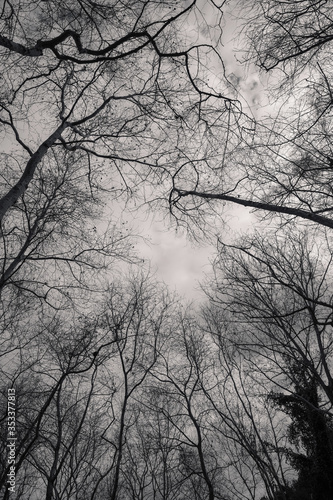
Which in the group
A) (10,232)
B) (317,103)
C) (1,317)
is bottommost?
(1,317)

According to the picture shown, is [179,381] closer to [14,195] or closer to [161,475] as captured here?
[14,195]

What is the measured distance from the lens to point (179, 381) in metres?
11.5

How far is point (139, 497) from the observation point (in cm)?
1811

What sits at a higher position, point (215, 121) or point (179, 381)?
point (215, 121)

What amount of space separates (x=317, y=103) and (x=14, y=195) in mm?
4427

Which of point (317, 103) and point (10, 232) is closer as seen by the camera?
point (317, 103)

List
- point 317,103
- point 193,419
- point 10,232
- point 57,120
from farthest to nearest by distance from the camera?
point 193,419
point 10,232
point 57,120
point 317,103

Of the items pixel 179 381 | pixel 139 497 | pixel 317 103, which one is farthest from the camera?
pixel 139 497

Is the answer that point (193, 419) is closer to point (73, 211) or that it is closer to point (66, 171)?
point (73, 211)

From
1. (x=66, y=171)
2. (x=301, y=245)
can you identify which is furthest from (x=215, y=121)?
(x=66, y=171)

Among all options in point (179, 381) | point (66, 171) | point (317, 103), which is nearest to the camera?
point (317, 103)

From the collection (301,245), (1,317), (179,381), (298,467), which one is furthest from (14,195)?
(298,467)

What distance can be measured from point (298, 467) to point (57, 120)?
1875 centimetres

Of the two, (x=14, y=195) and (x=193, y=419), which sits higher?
(x=14, y=195)
